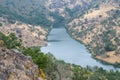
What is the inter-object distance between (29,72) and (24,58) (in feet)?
10.8

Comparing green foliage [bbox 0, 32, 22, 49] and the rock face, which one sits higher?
the rock face

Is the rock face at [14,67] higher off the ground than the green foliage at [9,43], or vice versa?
the rock face at [14,67]

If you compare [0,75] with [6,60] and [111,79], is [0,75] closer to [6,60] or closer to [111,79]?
[6,60]

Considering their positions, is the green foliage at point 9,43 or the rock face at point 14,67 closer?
the rock face at point 14,67

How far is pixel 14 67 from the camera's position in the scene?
36375mm

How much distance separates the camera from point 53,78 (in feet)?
202

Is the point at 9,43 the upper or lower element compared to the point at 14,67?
lower

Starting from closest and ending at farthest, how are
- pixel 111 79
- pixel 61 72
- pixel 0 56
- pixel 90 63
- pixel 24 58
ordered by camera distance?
pixel 0 56
pixel 24 58
pixel 61 72
pixel 111 79
pixel 90 63

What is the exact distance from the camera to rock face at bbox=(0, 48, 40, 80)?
34.3 meters

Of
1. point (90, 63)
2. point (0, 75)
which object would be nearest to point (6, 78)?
point (0, 75)

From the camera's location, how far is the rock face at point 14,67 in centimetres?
3434

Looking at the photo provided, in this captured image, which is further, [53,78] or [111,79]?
[111,79]

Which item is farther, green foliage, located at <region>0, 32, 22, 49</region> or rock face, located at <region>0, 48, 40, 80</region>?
green foliage, located at <region>0, 32, 22, 49</region>

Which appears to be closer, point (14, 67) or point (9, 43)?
point (14, 67)
